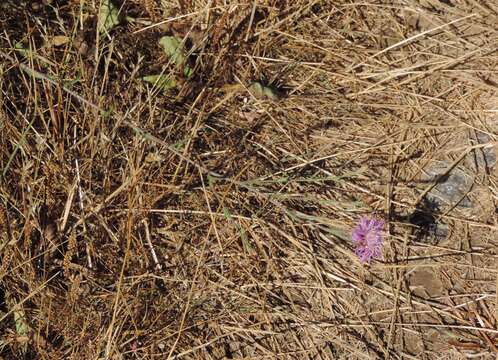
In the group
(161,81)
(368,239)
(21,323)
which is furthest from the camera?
(161,81)

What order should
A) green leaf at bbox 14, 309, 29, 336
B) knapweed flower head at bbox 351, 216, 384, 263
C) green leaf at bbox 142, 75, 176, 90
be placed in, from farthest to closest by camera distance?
green leaf at bbox 142, 75, 176, 90 → knapweed flower head at bbox 351, 216, 384, 263 → green leaf at bbox 14, 309, 29, 336

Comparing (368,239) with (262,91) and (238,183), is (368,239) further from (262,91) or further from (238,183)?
(262,91)

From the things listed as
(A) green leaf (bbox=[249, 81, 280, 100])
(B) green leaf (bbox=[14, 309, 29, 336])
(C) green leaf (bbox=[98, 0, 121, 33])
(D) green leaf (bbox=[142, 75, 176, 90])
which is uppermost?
(C) green leaf (bbox=[98, 0, 121, 33])

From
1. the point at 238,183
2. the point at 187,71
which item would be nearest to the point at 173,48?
the point at 187,71

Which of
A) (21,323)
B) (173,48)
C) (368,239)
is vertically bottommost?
(21,323)

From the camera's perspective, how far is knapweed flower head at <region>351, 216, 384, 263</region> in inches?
69.5

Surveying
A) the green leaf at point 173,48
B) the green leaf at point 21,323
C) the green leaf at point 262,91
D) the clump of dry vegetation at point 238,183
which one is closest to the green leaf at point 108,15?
the clump of dry vegetation at point 238,183

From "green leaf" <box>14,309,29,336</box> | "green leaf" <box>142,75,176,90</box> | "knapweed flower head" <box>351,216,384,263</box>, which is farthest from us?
"green leaf" <box>142,75,176,90</box>

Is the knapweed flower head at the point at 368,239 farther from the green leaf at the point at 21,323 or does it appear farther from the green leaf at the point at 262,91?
the green leaf at the point at 21,323

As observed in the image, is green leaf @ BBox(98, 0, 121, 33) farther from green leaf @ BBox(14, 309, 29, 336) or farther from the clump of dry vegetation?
green leaf @ BBox(14, 309, 29, 336)

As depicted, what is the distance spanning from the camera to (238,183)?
1710 mm

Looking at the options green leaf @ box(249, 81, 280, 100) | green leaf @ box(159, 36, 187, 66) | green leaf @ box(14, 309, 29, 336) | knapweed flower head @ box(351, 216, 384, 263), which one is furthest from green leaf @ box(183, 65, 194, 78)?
green leaf @ box(14, 309, 29, 336)

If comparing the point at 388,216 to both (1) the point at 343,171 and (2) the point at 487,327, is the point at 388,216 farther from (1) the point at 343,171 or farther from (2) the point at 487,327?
(2) the point at 487,327

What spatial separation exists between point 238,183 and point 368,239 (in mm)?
402
